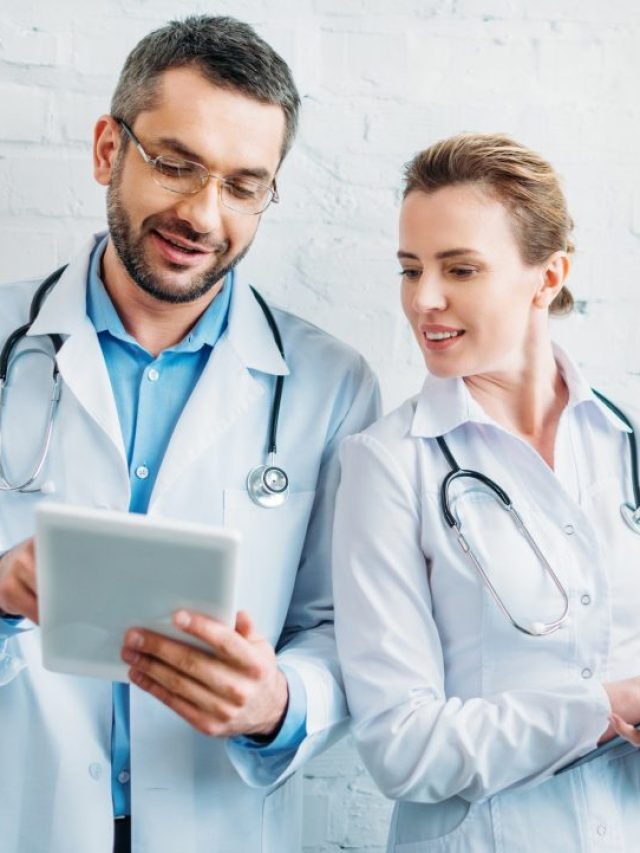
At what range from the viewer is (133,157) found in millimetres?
1617

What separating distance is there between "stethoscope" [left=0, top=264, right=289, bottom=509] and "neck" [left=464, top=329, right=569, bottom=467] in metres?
0.30

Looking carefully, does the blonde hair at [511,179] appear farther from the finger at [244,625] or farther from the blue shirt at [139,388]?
the finger at [244,625]

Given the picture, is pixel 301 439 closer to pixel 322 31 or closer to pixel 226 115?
pixel 226 115

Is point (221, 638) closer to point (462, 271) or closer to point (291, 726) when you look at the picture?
point (291, 726)

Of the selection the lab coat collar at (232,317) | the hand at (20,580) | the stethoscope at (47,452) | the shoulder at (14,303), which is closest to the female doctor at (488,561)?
the stethoscope at (47,452)

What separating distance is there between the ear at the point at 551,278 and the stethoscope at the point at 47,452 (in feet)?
1.32

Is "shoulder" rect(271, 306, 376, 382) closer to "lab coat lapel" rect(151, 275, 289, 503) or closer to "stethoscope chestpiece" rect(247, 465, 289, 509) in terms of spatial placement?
"lab coat lapel" rect(151, 275, 289, 503)

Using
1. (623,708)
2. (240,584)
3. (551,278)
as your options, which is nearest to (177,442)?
(240,584)

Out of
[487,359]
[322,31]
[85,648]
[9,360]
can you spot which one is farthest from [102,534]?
[322,31]

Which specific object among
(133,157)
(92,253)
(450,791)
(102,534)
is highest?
(133,157)

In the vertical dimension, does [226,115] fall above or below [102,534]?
above

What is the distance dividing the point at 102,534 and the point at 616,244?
3.85 ft

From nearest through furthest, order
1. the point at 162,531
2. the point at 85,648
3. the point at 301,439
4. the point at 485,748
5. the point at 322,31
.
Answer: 1. the point at 162,531
2. the point at 85,648
3. the point at 485,748
4. the point at 301,439
5. the point at 322,31

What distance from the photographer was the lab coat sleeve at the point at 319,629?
1.52m
